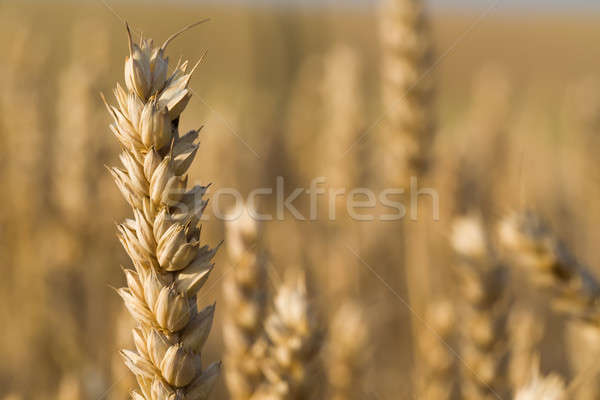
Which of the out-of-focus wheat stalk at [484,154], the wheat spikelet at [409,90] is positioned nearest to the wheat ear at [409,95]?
the wheat spikelet at [409,90]

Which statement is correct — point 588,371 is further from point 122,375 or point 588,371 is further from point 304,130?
point 304,130

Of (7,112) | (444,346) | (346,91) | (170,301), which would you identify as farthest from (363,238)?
(170,301)

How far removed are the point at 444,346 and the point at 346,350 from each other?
552 mm

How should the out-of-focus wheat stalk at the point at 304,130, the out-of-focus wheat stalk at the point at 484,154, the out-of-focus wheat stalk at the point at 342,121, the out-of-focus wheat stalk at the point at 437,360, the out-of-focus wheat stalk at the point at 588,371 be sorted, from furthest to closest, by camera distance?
1. the out-of-focus wheat stalk at the point at 304,130
2. the out-of-focus wheat stalk at the point at 342,121
3. the out-of-focus wheat stalk at the point at 484,154
4. the out-of-focus wheat stalk at the point at 437,360
5. the out-of-focus wheat stalk at the point at 588,371

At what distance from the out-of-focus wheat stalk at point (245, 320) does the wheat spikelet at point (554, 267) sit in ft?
2.50

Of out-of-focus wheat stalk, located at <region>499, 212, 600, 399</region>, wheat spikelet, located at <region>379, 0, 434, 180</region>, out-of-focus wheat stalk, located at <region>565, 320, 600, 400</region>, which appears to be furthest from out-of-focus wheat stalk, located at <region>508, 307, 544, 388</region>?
wheat spikelet, located at <region>379, 0, 434, 180</region>

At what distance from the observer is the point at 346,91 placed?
183 inches

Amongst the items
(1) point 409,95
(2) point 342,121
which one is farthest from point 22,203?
(1) point 409,95

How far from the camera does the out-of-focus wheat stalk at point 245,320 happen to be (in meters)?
1.58

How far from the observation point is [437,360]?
101 inches

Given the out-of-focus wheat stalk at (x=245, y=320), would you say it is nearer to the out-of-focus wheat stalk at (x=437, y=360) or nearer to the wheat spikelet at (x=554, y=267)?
the wheat spikelet at (x=554, y=267)

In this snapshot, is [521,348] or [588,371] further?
[521,348]

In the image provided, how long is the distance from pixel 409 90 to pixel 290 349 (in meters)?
2.39

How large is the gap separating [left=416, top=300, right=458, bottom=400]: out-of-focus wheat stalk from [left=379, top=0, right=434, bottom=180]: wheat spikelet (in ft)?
3.42
